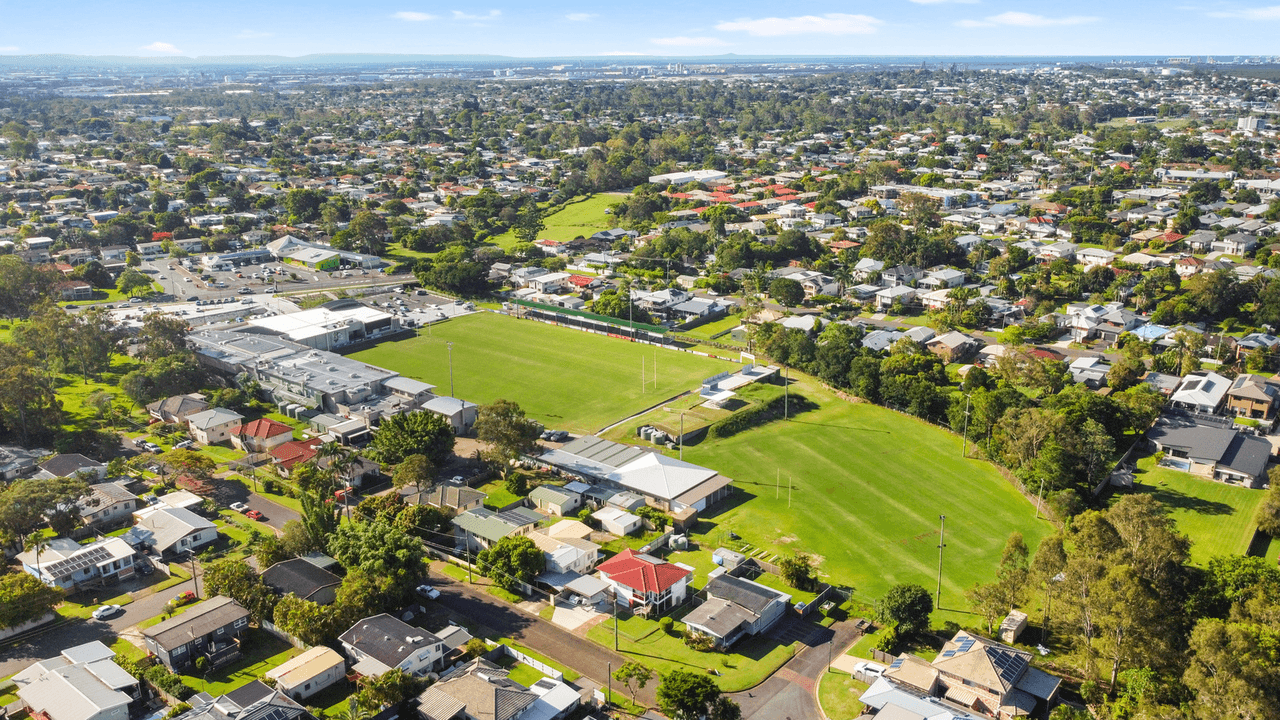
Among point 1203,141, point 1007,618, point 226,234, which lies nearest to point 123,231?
point 226,234

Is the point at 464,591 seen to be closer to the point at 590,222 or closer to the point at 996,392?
the point at 996,392

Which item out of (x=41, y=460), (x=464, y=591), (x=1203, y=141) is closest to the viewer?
(x=464, y=591)

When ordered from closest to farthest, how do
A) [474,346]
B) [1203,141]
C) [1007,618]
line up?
[1007,618] → [474,346] → [1203,141]

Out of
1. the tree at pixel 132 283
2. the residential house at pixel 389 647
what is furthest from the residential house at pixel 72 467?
the tree at pixel 132 283

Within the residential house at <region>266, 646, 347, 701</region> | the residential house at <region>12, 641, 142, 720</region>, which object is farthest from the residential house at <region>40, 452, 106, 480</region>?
the residential house at <region>266, 646, 347, 701</region>

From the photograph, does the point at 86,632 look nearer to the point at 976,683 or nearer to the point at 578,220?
the point at 976,683

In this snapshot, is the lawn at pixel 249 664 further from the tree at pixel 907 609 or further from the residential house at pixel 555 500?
the tree at pixel 907 609

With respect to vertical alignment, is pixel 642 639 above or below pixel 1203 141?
below
